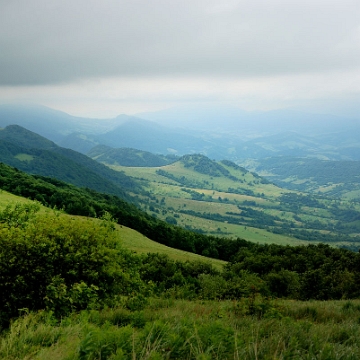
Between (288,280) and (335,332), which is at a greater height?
(335,332)

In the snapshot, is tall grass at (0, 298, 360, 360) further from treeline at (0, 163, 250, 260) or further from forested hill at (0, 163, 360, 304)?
treeline at (0, 163, 250, 260)

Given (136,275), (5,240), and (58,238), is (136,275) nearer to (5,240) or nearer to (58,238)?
(58,238)

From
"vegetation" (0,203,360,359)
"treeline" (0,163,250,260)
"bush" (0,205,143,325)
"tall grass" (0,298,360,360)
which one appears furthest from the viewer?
"treeline" (0,163,250,260)

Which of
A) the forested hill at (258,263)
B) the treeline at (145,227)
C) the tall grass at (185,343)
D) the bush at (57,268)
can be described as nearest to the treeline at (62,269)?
the bush at (57,268)

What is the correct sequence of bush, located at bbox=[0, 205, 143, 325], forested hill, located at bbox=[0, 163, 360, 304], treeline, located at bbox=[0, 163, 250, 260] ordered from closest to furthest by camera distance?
bush, located at bbox=[0, 205, 143, 325], forested hill, located at bbox=[0, 163, 360, 304], treeline, located at bbox=[0, 163, 250, 260]

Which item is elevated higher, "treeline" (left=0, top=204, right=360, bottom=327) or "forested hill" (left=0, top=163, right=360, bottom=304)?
"treeline" (left=0, top=204, right=360, bottom=327)

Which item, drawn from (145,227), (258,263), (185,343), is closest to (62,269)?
(185,343)

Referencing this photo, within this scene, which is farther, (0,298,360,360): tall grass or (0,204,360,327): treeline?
(0,204,360,327): treeline

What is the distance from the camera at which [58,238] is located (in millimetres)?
17641

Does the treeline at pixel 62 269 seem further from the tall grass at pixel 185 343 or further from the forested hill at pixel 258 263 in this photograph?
the forested hill at pixel 258 263

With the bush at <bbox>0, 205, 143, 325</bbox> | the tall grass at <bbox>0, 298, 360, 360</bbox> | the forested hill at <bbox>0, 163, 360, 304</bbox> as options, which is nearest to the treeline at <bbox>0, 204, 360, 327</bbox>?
the bush at <bbox>0, 205, 143, 325</bbox>

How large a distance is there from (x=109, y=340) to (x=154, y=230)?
82.9m

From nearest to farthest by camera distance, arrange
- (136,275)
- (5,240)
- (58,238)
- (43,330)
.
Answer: (43,330) → (5,240) → (58,238) → (136,275)

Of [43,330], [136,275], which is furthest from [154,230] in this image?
[43,330]
